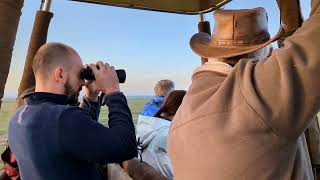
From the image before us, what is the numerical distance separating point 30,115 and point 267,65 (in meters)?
1.06

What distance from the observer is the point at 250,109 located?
919 mm

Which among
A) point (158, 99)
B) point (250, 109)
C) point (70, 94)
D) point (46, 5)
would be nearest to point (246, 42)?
point (250, 109)

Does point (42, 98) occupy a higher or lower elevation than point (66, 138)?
higher

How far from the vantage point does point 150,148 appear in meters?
2.51

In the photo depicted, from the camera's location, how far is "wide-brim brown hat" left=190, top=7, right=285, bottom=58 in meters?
1.14

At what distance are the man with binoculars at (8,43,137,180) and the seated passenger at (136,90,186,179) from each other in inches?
31.4

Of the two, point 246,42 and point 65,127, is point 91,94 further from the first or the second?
point 246,42

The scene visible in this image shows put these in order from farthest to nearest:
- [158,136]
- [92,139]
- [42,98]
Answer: [158,136], [42,98], [92,139]

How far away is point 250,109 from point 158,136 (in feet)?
5.43

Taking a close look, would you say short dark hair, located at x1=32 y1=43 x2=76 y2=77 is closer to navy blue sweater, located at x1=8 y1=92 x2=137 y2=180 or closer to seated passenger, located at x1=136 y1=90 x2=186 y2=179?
navy blue sweater, located at x1=8 y1=92 x2=137 y2=180

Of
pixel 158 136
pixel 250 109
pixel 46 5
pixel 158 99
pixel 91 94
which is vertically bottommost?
pixel 158 99

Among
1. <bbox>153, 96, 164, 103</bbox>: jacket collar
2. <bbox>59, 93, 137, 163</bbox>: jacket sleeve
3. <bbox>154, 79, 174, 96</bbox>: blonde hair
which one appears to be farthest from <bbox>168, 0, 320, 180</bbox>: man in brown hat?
<bbox>154, 79, 174, 96</bbox>: blonde hair

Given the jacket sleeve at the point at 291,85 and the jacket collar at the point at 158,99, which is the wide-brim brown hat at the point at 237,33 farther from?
the jacket collar at the point at 158,99

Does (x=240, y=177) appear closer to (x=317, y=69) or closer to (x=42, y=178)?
(x=317, y=69)
